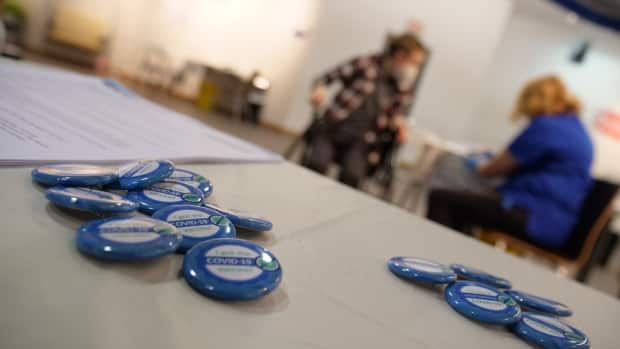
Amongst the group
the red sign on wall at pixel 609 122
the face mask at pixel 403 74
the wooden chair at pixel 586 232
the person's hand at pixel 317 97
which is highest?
the red sign on wall at pixel 609 122

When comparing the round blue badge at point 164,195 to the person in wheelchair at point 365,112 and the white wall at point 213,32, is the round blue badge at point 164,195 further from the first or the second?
the white wall at point 213,32

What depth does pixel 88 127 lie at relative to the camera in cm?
61

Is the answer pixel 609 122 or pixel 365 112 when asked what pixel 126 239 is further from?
pixel 609 122

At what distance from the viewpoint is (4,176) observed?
389 mm

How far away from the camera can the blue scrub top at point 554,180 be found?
1.91m

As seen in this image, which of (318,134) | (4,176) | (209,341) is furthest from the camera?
(318,134)

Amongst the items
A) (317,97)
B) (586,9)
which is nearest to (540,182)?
(317,97)

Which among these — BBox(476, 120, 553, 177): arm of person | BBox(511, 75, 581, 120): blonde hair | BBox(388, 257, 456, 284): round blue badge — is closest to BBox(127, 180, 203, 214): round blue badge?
BBox(388, 257, 456, 284): round blue badge

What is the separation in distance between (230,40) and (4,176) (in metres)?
7.49

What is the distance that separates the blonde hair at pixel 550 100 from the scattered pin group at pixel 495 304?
6.01ft

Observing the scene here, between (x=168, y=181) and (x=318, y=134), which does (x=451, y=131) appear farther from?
(x=168, y=181)

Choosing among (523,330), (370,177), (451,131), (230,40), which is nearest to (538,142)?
(370,177)

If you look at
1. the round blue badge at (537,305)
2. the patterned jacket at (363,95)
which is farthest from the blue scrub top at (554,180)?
the round blue badge at (537,305)

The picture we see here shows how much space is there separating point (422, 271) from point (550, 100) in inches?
76.9
